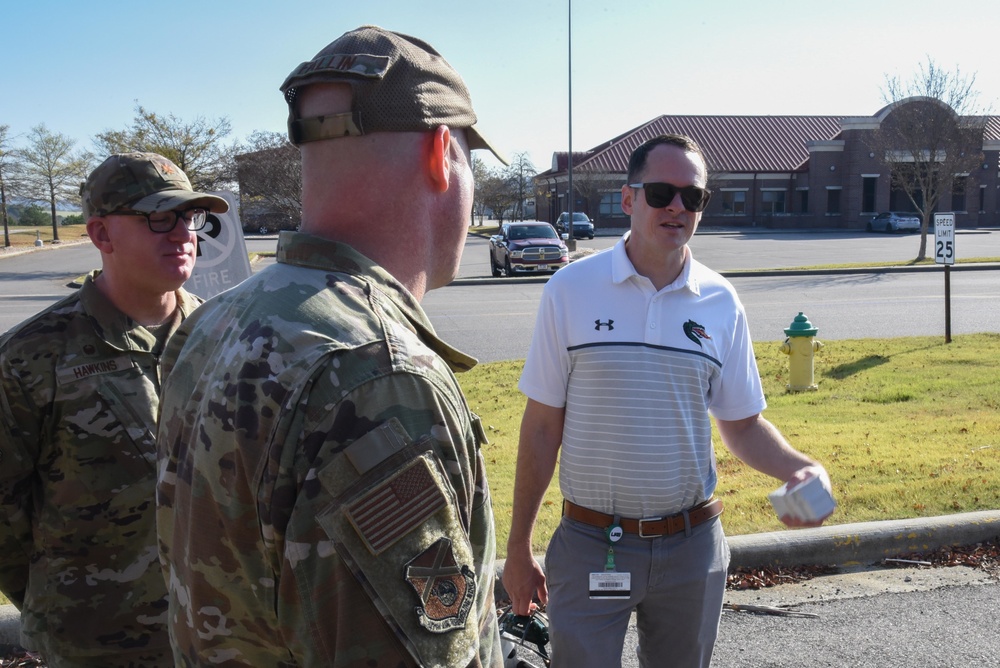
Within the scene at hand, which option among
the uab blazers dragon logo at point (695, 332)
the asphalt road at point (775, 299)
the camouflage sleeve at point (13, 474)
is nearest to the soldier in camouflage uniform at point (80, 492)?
the camouflage sleeve at point (13, 474)

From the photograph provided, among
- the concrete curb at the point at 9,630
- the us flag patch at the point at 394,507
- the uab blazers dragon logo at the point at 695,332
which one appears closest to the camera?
the us flag patch at the point at 394,507

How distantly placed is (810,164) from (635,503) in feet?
191

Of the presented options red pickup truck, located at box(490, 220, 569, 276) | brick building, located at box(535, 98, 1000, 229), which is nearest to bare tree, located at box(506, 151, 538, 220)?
brick building, located at box(535, 98, 1000, 229)

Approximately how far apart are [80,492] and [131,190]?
0.97 meters

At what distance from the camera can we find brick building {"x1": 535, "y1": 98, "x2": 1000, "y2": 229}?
5522 cm

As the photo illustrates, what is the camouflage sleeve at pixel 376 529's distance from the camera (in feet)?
4.02

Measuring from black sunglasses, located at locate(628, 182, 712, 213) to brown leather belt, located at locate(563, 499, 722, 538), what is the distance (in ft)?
3.37

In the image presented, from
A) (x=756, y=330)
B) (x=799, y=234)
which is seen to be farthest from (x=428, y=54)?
(x=799, y=234)

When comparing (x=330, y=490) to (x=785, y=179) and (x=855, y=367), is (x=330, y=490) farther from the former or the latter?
(x=785, y=179)

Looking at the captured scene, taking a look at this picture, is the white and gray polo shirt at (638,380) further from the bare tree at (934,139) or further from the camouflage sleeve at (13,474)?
the bare tree at (934,139)

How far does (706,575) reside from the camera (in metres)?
2.83

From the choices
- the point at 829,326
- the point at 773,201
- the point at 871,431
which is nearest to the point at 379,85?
the point at 871,431

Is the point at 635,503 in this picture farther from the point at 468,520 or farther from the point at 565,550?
the point at 468,520

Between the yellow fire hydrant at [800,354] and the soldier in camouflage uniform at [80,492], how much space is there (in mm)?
7028
